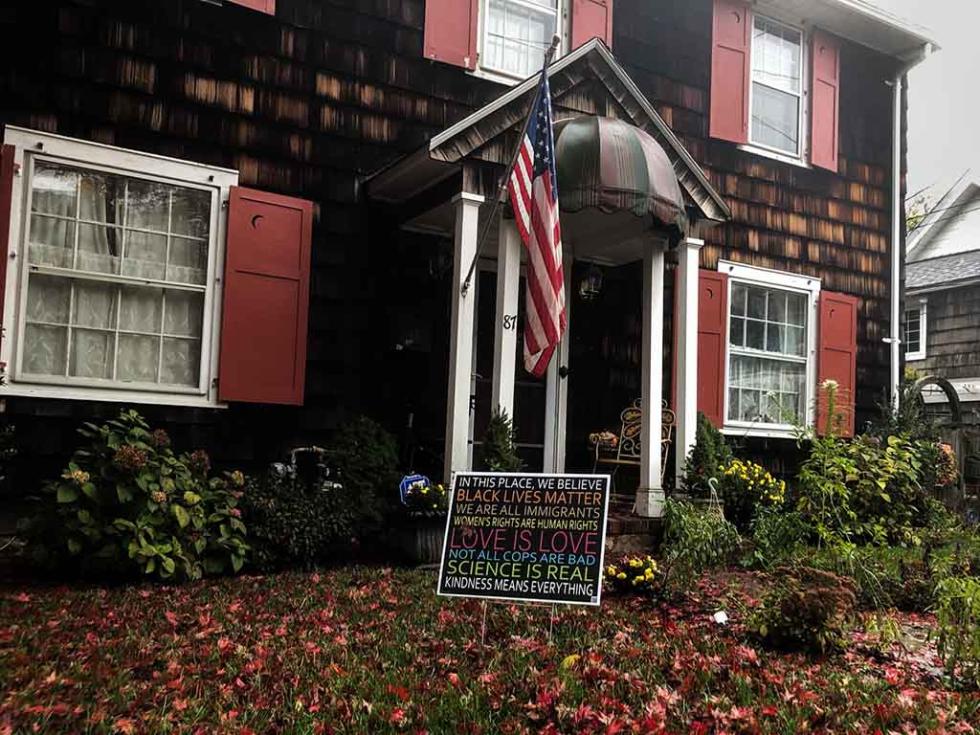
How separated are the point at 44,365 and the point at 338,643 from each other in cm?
309

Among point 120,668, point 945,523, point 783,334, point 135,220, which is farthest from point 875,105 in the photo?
point 120,668

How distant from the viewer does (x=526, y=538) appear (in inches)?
155

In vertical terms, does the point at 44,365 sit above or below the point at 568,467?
above

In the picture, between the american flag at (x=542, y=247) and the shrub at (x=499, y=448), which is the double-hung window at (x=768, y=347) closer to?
the shrub at (x=499, y=448)

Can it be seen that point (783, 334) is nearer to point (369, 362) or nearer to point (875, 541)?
point (875, 541)

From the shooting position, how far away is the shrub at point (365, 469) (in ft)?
18.1

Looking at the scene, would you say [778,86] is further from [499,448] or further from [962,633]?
[962,633]

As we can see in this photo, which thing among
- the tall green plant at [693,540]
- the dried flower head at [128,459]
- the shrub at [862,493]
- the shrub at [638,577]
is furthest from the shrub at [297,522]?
the shrub at [862,493]

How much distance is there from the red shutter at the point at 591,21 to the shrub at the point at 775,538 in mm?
4318

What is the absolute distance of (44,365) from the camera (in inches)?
218

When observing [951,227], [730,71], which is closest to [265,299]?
[730,71]

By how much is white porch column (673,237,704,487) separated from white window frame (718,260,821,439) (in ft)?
4.93

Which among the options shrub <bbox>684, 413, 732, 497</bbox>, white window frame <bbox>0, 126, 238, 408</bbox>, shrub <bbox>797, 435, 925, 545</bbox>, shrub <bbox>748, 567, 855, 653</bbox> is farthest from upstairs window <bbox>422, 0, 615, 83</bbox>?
shrub <bbox>748, 567, 855, 653</bbox>

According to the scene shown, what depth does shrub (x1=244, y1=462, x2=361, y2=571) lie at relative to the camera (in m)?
5.18
